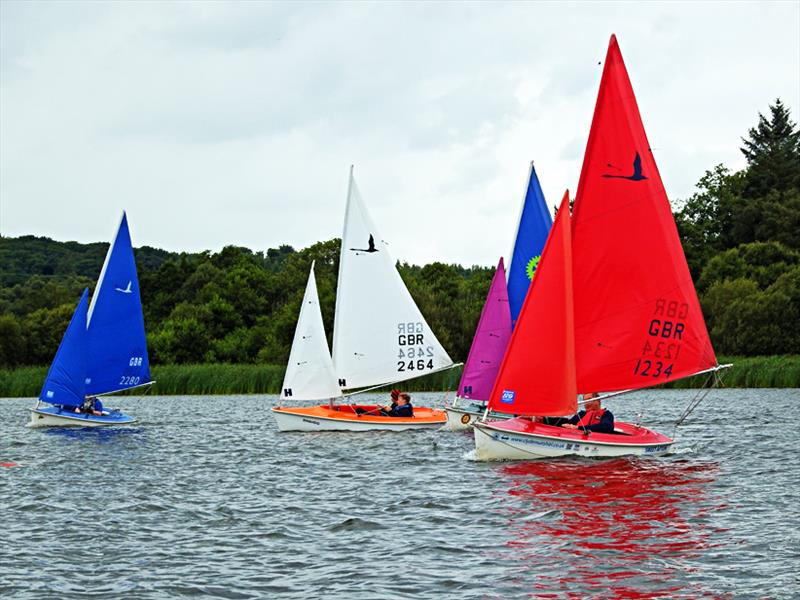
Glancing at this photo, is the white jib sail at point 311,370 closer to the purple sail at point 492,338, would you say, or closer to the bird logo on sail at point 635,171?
the purple sail at point 492,338

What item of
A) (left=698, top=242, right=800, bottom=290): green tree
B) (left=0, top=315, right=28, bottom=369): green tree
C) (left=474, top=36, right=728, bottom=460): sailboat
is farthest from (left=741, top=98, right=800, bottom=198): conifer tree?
(left=474, top=36, right=728, bottom=460): sailboat

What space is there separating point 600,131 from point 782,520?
31.3 ft

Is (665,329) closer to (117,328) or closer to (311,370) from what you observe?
(311,370)

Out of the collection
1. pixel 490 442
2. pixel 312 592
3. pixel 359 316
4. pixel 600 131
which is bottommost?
pixel 312 592

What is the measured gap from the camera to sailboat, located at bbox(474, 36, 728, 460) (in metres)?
22.2

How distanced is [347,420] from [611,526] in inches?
650

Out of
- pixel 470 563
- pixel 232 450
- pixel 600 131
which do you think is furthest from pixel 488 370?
pixel 470 563

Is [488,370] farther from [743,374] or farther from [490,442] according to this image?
[743,374]

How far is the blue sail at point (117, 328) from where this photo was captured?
35.2m

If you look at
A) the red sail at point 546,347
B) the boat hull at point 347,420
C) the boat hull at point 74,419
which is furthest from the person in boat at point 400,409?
the red sail at point 546,347

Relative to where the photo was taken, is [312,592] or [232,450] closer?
[312,592]

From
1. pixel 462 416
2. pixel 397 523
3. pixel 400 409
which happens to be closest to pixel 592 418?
pixel 397 523

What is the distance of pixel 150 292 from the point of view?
10344 centimetres

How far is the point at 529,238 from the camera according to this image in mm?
31188
